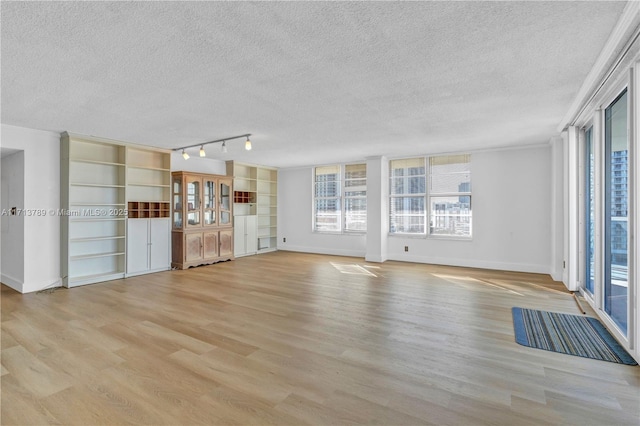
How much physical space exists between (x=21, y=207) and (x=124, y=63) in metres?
3.66

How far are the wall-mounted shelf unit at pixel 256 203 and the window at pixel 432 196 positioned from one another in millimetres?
3493

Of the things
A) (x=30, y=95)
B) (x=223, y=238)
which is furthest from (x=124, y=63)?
(x=223, y=238)

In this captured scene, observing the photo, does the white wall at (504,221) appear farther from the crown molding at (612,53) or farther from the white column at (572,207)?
the crown molding at (612,53)

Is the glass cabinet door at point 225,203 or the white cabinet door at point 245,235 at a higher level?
the glass cabinet door at point 225,203

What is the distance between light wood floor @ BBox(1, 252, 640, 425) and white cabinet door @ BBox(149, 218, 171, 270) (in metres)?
1.59

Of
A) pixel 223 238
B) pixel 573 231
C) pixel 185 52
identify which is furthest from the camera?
pixel 223 238

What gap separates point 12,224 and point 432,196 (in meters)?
7.50

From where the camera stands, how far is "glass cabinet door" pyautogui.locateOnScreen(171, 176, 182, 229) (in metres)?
6.55

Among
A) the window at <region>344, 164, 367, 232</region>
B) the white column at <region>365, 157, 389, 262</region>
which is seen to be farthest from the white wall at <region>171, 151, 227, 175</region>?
the white column at <region>365, 157, 389, 262</region>

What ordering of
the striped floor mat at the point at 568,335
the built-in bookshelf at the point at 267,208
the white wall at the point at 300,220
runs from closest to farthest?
the striped floor mat at the point at 568,335 < the white wall at the point at 300,220 < the built-in bookshelf at the point at 267,208

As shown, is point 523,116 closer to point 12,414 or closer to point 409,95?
point 409,95

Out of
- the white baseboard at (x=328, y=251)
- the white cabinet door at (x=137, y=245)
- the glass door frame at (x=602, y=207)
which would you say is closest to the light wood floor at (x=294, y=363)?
the glass door frame at (x=602, y=207)

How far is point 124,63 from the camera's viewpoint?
255cm

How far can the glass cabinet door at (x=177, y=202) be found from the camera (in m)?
6.55
